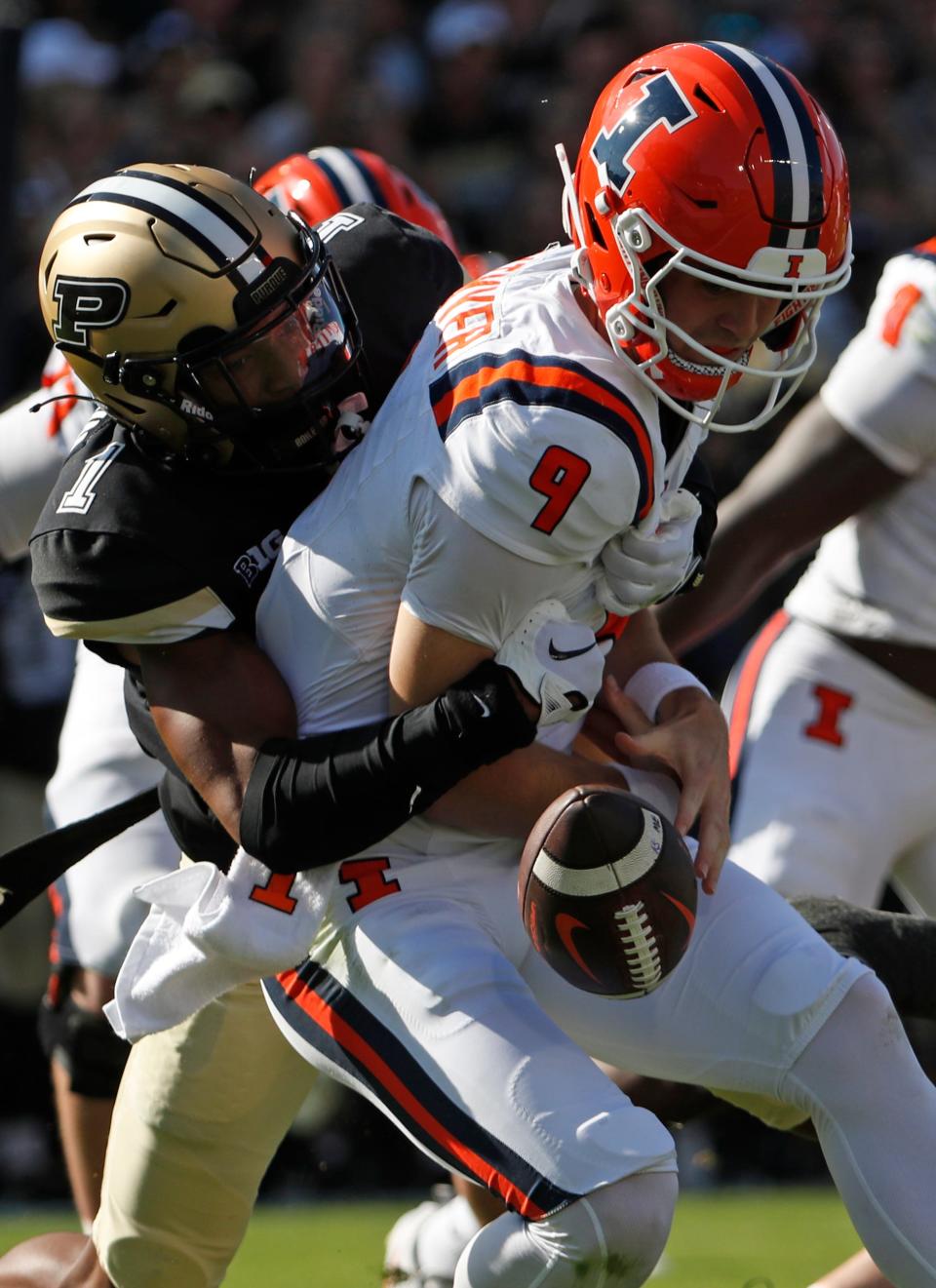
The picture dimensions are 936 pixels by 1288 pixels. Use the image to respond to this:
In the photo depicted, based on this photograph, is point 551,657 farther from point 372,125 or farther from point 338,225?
point 372,125

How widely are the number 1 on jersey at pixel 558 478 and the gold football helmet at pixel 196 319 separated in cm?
44

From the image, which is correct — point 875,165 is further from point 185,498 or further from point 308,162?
point 185,498

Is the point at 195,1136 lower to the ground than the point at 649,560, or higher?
lower

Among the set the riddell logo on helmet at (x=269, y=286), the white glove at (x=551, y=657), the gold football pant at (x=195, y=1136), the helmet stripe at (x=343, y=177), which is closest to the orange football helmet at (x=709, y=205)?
the white glove at (x=551, y=657)

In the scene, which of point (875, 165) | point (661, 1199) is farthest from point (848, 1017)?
point (875, 165)

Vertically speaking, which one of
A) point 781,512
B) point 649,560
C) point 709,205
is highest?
point 709,205

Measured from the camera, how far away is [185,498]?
103 inches

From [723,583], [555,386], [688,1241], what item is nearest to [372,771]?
[555,386]

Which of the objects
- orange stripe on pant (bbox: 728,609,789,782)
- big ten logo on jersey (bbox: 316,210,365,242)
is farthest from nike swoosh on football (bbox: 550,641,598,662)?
orange stripe on pant (bbox: 728,609,789,782)

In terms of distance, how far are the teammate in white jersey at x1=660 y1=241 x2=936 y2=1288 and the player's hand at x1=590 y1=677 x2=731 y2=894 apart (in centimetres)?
109

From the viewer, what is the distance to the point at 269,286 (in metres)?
2.64

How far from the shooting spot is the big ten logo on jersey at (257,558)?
8.59 ft

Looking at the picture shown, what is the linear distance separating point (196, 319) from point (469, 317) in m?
0.36

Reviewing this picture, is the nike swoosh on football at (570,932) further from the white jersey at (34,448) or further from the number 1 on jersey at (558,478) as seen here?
the white jersey at (34,448)
